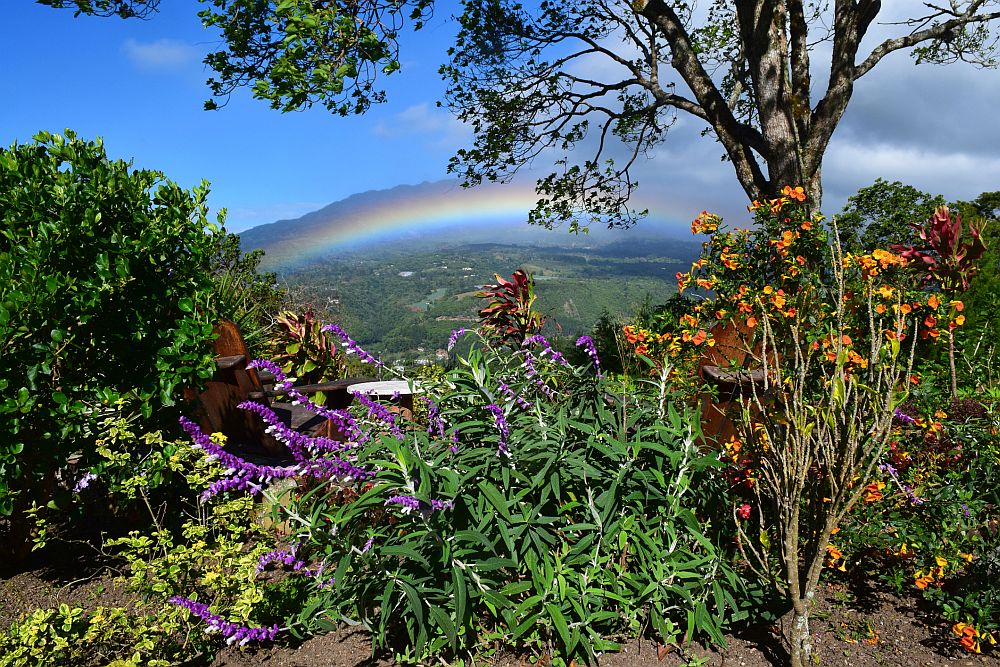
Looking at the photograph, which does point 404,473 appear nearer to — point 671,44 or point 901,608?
point 901,608

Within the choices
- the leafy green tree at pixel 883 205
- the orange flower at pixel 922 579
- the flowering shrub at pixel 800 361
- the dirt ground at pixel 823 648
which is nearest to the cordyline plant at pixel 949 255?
the flowering shrub at pixel 800 361


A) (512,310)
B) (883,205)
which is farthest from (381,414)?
(883,205)

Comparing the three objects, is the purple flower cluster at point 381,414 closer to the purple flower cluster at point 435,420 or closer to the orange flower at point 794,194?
the purple flower cluster at point 435,420

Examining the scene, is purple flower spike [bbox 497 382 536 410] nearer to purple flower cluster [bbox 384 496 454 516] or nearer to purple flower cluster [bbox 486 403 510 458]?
purple flower cluster [bbox 486 403 510 458]

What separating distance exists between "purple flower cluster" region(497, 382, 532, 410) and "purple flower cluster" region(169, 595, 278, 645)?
1365 millimetres

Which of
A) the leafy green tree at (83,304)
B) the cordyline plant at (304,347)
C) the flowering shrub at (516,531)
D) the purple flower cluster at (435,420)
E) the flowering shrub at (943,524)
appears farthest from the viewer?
the cordyline plant at (304,347)

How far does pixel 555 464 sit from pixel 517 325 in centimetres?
220

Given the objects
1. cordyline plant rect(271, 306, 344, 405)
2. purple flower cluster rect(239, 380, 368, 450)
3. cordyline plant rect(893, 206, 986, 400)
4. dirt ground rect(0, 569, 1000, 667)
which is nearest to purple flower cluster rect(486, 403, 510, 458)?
purple flower cluster rect(239, 380, 368, 450)

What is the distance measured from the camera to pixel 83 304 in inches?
124

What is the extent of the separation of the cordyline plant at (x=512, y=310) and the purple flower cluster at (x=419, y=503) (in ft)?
7.24

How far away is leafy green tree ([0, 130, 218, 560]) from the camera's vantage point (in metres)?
3.08

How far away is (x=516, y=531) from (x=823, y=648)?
1425 millimetres

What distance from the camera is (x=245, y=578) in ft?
8.64

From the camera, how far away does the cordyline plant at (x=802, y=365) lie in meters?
2.38
